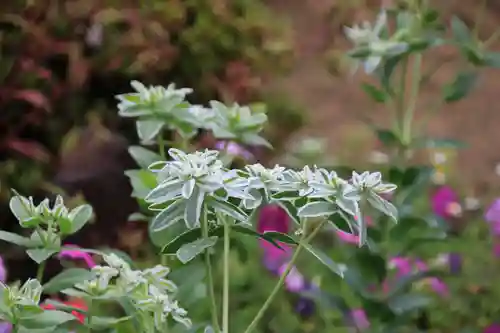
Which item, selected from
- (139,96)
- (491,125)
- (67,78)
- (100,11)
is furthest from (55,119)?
(491,125)

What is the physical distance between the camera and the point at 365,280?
106 cm

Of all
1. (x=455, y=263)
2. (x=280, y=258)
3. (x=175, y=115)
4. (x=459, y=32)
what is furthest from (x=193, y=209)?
(x=455, y=263)

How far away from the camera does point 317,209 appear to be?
61cm

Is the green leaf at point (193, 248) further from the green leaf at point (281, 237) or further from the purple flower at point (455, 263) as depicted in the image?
the purple flower at point (455, 263)

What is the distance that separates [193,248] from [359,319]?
63cm

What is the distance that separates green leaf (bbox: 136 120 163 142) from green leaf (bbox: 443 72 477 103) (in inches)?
16.8

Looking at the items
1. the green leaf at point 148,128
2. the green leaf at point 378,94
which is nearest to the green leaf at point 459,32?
the green leaf at point 378,94

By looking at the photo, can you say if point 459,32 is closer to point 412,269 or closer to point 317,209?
point 412,269

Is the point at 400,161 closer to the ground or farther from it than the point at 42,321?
closer to the ground

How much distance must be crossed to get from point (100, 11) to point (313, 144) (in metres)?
0.56

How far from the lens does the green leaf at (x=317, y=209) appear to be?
605 millimetres

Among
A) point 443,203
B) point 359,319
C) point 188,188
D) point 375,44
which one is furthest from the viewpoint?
point 443,203

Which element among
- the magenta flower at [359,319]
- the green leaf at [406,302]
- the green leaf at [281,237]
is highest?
the green leaf at [281,237]

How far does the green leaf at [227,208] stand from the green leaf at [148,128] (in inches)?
9.9
